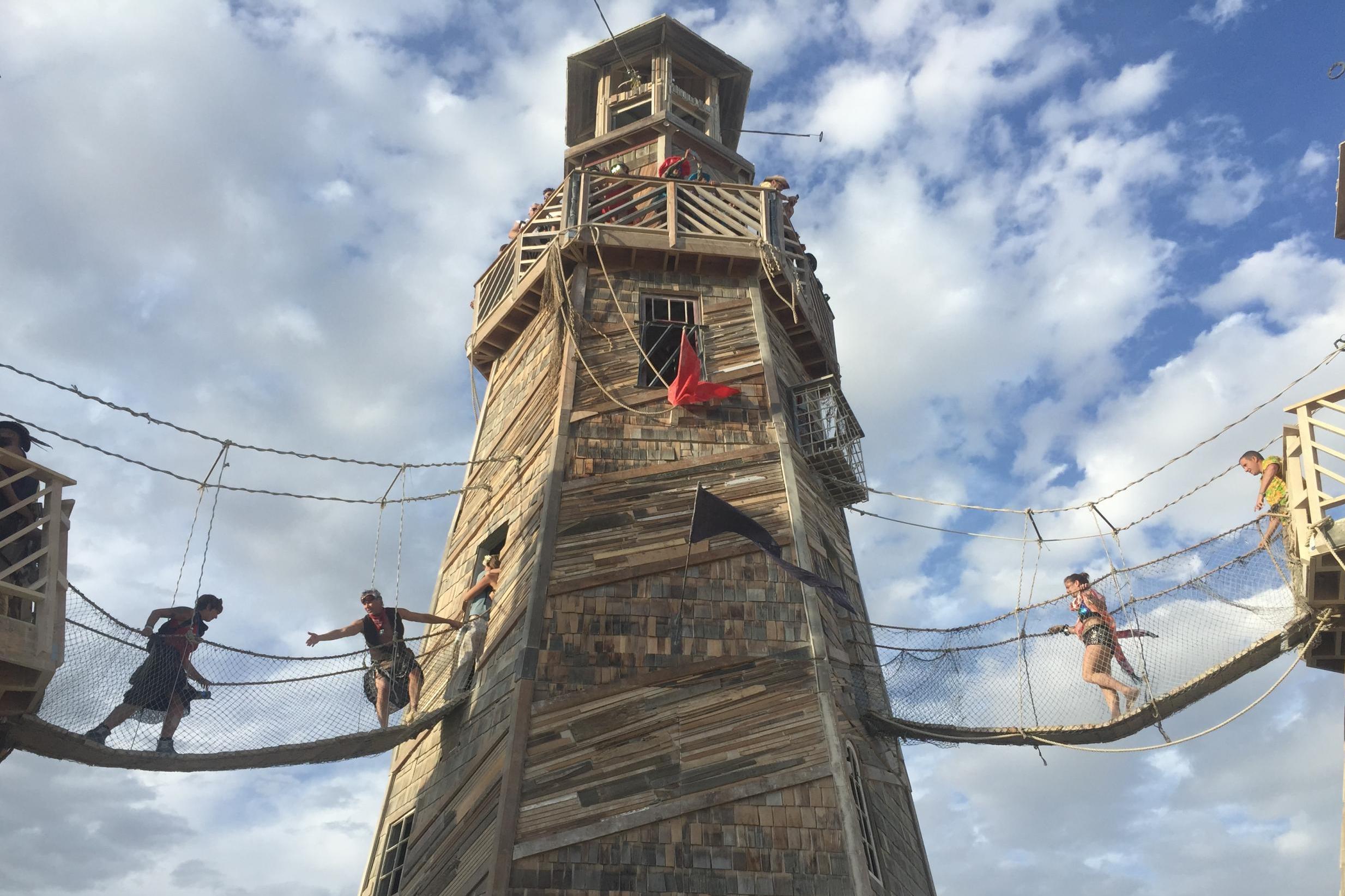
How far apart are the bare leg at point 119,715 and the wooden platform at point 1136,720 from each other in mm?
7743

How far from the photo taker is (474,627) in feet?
41.0

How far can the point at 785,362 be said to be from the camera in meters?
15.6

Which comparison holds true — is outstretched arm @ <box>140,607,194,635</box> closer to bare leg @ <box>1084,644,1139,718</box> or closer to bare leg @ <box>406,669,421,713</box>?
bare leg @ <box>406,669,421,713</box>

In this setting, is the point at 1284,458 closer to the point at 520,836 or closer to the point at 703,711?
the point at 703,711

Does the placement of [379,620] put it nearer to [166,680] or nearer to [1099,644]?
[166,680]

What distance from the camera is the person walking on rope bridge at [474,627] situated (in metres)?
12.3

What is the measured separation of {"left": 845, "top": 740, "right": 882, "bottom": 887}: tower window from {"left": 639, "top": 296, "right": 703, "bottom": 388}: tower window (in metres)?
6.00

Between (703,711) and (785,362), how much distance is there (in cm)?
644

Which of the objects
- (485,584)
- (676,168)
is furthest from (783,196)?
(485,584)

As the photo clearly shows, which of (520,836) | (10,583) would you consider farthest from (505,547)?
(10,583)

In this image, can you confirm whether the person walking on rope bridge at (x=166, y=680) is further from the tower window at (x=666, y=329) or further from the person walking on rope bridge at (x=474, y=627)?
the tower window at (x=666, y=329)

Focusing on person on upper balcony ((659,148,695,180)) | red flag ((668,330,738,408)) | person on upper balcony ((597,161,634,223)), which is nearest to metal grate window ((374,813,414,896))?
red flag ((668,330,738,408))

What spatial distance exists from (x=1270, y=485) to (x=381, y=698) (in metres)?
9.58

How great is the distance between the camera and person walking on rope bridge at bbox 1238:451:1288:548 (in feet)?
32.1
